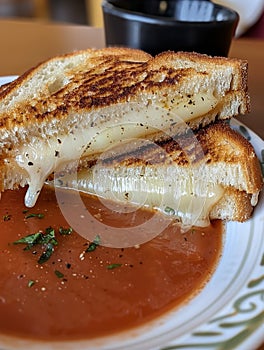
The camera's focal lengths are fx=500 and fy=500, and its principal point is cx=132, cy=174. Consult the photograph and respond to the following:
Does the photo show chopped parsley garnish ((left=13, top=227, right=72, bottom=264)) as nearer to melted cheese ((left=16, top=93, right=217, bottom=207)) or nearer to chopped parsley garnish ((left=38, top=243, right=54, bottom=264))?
chopped parsley garnish ((left=38, top=243, right=54, bottom=264))

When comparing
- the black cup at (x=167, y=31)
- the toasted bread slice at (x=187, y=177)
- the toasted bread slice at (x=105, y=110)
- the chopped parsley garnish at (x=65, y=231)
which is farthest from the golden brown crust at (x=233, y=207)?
the black cup at (x=167, y=31)

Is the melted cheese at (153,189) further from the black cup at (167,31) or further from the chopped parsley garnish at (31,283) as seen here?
the black cup at (167,31)

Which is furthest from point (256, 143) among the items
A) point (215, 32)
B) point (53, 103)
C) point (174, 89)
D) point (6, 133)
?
point (6, 133)

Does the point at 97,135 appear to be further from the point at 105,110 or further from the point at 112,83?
the point at 112,83

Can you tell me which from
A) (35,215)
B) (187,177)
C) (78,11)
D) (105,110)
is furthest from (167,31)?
(78,11)

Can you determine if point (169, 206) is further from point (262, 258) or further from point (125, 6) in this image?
point (125, 6)

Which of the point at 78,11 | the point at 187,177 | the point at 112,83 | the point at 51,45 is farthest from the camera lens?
the point at 78,11
